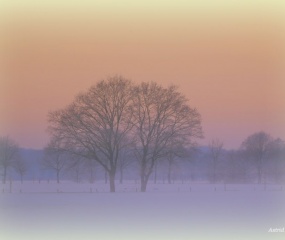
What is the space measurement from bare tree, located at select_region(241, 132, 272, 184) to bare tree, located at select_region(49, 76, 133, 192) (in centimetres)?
4084

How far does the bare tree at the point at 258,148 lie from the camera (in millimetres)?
90312

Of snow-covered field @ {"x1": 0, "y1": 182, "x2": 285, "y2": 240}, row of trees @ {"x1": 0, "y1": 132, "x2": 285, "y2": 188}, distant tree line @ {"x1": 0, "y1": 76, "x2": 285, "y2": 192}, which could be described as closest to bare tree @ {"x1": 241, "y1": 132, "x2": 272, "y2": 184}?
row of trees @ {"x1": 0, "y1": 132, "x2": 285, "y2": 188}

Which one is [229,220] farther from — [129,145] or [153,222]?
[129,145]

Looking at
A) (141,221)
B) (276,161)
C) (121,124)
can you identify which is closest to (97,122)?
(121,124)

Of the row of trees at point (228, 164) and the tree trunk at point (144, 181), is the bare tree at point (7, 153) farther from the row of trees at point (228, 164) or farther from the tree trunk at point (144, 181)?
the tree trunk at point (144, 181)

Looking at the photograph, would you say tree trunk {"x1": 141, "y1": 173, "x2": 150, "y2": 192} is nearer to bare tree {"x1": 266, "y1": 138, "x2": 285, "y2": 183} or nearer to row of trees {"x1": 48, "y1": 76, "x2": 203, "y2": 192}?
row of trees {"x1": 48, "y1": 76, "x2": 203, "y2": 192}

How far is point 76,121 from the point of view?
52531 millimetres

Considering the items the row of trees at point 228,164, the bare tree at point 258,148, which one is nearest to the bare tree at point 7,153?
the row of trees at point 228,164

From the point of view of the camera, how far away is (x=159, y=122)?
55219 mm

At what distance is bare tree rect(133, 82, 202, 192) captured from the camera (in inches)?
2146

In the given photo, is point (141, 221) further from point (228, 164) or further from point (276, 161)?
point (228, 164)

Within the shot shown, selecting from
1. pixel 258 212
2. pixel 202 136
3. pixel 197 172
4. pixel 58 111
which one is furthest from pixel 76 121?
pixel 197 172

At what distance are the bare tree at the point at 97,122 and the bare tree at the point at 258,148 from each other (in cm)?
4084

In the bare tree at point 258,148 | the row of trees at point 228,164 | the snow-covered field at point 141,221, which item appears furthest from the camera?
the bare tree at point 258,148
